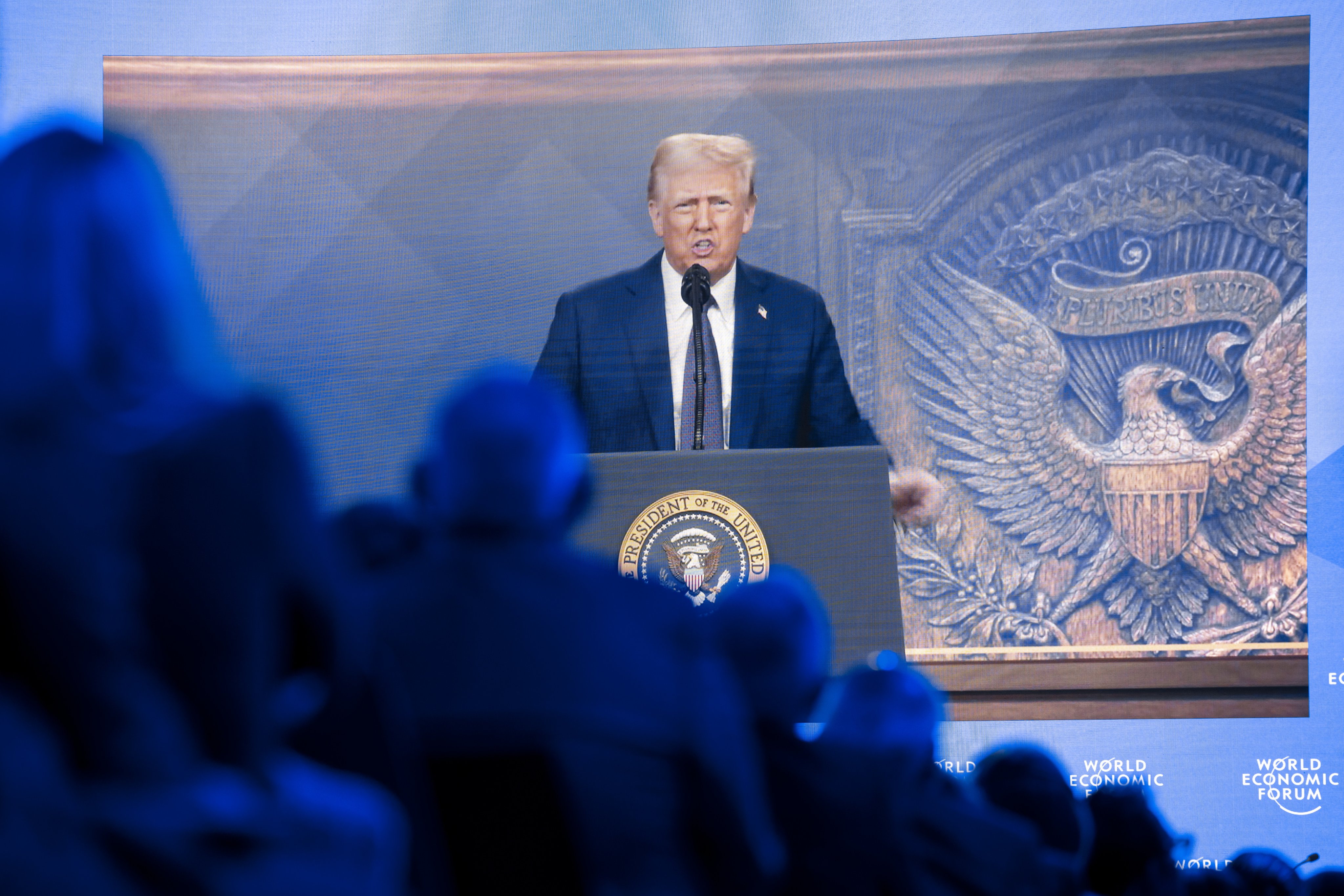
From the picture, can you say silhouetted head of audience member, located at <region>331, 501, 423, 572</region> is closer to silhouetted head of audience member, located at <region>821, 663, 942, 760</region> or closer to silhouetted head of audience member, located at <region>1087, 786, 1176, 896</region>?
silhouetted head of audience member, located at <region>821, 663, 942, 760</region>

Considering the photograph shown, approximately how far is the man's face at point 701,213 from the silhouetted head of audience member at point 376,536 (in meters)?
4.81

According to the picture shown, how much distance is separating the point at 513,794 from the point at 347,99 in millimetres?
5652

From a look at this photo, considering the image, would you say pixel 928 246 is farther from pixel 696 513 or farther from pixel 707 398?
pixel 696 513

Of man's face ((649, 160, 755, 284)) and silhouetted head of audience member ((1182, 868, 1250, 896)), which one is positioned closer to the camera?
silhouetted head of audience member ((1182, 868, 1250, 896))

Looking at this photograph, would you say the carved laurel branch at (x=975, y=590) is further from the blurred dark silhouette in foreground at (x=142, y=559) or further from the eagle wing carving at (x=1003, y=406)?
the blurred dark silhouette in foreground at (x=142, y=559)

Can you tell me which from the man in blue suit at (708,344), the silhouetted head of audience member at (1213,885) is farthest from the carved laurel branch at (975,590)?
the silhouetted head of audience member at (1213,885)

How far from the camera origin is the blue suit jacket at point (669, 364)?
6.02 m

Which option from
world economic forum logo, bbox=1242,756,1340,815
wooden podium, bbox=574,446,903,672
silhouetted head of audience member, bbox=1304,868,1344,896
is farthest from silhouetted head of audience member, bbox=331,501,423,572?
world economic forum logo, bbox=1242,756,1340,815

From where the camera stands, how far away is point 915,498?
5.94 meters

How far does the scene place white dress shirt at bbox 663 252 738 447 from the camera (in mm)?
6129

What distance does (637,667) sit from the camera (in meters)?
1.41

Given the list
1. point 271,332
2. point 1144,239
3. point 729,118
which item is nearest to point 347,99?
point 271,332

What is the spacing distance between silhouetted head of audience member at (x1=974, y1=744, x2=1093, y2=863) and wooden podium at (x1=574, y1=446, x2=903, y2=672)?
1479 mm

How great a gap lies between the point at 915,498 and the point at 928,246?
119 centimetres
